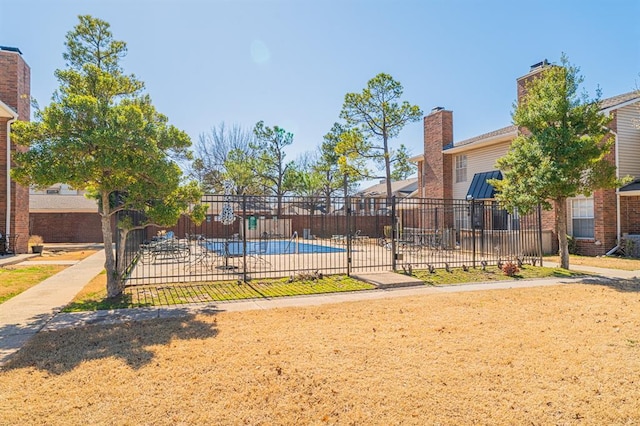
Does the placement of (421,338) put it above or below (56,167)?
below

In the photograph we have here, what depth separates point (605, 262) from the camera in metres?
13.3

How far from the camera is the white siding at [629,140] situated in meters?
15.3

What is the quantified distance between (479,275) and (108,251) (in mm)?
9559

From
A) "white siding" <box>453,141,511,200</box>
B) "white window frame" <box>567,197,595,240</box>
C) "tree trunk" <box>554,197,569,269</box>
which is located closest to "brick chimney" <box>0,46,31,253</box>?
"tree trunk" <box>554,197,569,269</box>

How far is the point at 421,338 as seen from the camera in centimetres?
522

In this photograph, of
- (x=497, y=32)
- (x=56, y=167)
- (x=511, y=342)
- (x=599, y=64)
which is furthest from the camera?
(x=599, y=64)

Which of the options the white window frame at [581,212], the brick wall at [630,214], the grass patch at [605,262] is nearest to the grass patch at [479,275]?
the grass patch at [605,262]

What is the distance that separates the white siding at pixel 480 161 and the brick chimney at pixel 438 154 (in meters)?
0.70

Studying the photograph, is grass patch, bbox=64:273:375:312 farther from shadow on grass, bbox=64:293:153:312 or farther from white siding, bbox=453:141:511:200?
white siding, bbox=453:141:511:200

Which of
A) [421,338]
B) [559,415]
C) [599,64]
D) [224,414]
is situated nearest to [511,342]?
[421,338]

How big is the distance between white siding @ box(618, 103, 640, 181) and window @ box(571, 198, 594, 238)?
1.66m

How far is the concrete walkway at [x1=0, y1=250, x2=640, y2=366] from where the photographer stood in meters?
5.86

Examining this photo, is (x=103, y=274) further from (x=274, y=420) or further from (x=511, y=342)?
(x=511, y=342)

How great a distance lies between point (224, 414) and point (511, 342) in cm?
381
